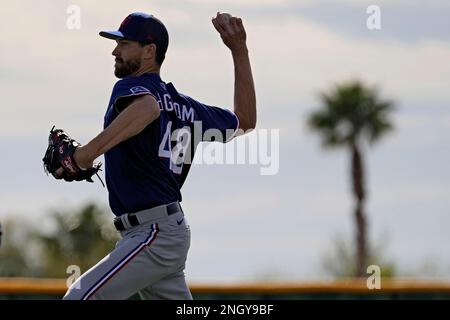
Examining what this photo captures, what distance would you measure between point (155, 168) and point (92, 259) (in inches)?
1256

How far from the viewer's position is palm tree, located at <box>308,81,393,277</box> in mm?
42062

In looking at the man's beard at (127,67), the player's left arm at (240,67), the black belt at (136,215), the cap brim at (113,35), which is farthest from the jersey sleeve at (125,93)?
the player's left arm at (240,67)

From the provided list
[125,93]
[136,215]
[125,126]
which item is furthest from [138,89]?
[136,215]

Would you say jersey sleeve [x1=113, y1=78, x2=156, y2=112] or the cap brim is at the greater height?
the cap brim

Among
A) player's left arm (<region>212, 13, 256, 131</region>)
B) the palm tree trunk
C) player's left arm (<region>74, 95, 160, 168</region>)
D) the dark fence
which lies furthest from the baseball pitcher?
the palm tree trunk

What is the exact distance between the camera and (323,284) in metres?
13.1

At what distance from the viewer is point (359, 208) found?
42.7 m

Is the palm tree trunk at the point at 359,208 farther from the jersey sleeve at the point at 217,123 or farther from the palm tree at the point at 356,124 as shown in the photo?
the jersey sleeve at the point at 217,123

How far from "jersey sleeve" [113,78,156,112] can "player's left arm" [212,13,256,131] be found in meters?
1.07

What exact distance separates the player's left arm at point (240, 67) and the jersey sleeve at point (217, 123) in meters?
0.10

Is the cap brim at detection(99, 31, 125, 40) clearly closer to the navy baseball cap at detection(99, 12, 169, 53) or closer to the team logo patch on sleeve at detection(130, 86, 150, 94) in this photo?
the navy baseball cap at detection(99, 12, 169, 53)

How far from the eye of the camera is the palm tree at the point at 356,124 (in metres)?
42.1
